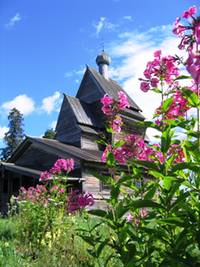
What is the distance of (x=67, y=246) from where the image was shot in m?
6.07

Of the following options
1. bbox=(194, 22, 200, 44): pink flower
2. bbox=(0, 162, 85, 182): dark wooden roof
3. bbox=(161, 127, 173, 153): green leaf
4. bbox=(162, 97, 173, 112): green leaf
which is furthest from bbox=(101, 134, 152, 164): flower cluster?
bbox=(0, 162, 85, 182): dark wooden roof

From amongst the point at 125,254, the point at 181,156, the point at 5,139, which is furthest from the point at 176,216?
the point at 5,139

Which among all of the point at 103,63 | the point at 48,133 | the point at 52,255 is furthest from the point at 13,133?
the point at 52,255

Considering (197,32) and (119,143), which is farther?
(119,143)

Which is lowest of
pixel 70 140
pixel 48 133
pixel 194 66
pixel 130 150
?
pixel 130 150

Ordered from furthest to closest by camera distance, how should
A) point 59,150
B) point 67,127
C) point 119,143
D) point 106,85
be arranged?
1. point 106,85
2. point 67,127
3. point 59,150
4. point 119,143

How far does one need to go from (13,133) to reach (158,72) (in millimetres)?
60372

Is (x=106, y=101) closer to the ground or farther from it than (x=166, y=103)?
farther from it

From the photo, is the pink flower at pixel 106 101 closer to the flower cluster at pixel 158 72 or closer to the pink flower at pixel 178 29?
the flower cluster at pixel 158 72

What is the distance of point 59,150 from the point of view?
23750 millimetres

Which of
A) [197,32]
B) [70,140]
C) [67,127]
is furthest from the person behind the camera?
[67,127]

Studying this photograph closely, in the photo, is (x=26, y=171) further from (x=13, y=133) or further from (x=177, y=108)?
(x=13, y=133)

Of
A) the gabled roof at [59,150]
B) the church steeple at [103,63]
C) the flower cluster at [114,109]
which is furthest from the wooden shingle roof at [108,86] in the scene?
the flower cluster at [114,109]

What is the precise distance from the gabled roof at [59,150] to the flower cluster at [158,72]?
711 inches
